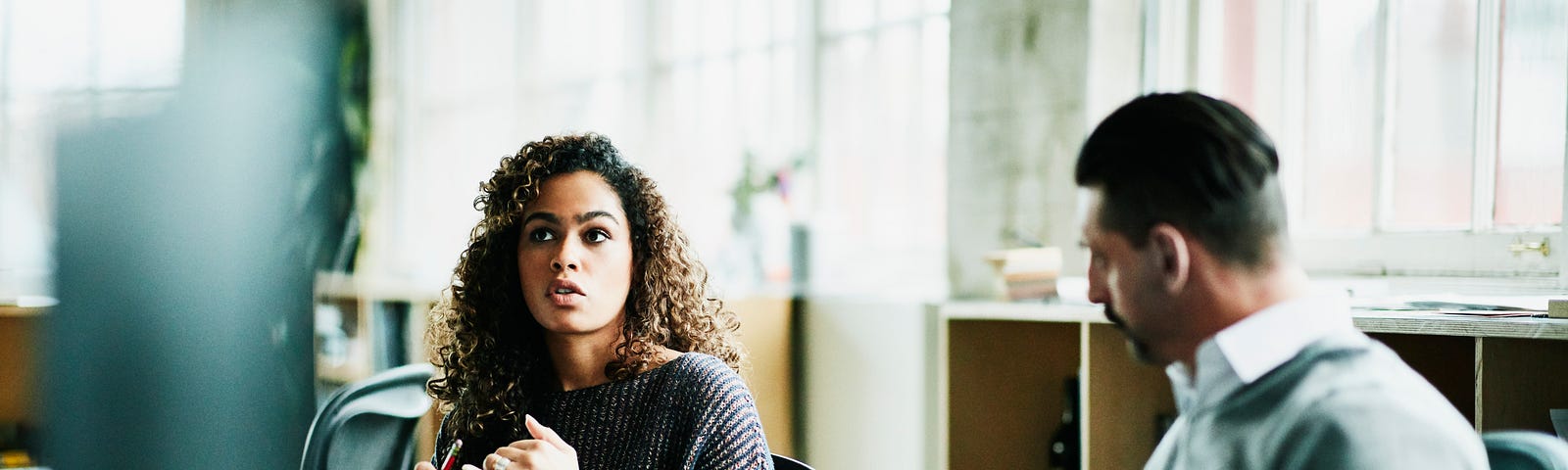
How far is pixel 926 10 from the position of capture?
3.27 meters

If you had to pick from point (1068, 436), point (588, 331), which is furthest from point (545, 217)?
point (1068, 436)

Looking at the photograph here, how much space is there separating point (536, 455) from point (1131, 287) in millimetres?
688

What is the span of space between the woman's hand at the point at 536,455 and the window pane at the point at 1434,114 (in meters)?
1.82

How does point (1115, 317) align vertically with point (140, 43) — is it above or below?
below

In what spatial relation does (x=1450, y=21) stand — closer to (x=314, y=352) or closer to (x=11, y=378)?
(x=314, y=352)

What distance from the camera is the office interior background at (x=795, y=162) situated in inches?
82.7

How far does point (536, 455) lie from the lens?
46.5 inches

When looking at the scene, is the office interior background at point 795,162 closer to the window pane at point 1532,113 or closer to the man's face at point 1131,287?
the window pane at point 1532,113

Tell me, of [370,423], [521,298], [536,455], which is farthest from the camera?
[370,423]

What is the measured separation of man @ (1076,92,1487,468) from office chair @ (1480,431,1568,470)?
0.40 m

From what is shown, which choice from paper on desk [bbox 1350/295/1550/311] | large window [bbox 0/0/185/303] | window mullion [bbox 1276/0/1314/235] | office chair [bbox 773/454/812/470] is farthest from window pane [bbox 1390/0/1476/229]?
large window [bbox 0/0/185/303]

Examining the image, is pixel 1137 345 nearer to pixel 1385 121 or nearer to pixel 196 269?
pixel 1385 121

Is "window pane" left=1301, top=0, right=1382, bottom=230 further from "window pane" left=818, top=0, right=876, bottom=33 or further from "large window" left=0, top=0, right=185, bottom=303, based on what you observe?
"large window" left=0, top=0, right=185, bottom=303

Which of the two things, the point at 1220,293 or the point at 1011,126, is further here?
the point at 1011,126
